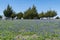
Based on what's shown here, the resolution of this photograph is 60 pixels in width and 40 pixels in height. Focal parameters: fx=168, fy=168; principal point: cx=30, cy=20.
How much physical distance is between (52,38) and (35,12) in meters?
55.5

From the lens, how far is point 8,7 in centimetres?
6309

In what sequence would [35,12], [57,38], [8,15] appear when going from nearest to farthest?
[57,38], [35,12], [8,15]

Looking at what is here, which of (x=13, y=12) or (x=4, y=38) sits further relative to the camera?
(x=13, y=12)

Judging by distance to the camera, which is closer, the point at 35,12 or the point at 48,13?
the point at 35,12

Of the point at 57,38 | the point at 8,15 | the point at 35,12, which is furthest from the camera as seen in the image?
the point at 8,15

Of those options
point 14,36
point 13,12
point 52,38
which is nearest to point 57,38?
point 52,38

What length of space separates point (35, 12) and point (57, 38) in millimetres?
55556

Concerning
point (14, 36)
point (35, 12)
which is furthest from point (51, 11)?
point (14, 36)

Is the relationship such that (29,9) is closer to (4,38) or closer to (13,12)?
(13,12)

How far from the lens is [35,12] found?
58.2m

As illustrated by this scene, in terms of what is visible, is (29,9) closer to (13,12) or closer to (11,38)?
(13,12)

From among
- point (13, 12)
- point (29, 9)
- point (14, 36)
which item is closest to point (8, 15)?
point (13, 12)

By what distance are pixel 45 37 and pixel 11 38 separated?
1.85 feet

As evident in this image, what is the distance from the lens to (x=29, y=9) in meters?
60.4
